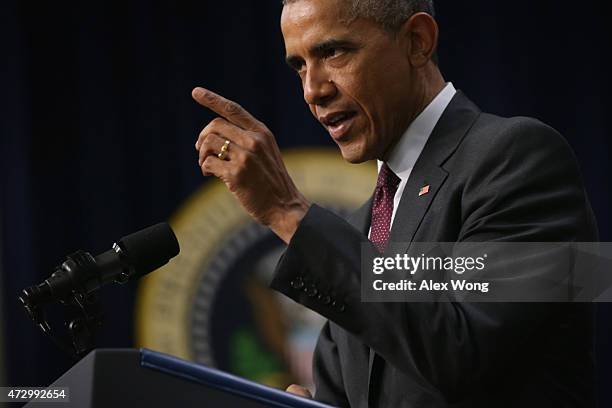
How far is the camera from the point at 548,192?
4.61 feet

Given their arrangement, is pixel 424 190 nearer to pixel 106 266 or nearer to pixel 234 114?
pixel 234 114

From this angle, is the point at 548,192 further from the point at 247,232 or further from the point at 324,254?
the point at 247,232

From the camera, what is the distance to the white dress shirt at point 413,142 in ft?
5.67

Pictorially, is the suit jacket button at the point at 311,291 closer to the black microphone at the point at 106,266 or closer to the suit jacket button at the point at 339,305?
the suit jacket button at the point at 339,305

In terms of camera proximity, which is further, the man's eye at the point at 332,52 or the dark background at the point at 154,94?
the dark background at the point at 154,94

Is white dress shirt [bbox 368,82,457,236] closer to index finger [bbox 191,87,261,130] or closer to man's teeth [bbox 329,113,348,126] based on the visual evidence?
man's teeth [bbox 329,113,348,126]

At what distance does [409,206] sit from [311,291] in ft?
1.18

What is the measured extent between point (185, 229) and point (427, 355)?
7.79ft

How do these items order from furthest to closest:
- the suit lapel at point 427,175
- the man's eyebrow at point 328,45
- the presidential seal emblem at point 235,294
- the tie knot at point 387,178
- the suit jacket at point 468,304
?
the presidential seal emblem at point 235,294 → the tie knot at point 387,178 → the man's eyebrow at point 328,45 → the suit lapel at point 427,175 → the suit jacket at point 468,304

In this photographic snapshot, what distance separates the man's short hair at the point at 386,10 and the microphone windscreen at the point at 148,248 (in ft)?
1.77

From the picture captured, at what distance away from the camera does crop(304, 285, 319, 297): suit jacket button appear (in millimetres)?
1295

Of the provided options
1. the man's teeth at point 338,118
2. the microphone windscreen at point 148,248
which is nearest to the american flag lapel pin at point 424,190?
the man's teeth at point 338,118

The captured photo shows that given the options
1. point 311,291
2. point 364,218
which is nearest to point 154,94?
point 364,218

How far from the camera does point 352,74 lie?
1666 mm
